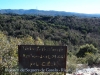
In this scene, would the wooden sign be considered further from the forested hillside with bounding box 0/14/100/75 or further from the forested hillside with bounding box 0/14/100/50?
the forested hillside with bounding box 0/14/100/50

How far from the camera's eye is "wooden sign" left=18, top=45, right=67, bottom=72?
567 cm

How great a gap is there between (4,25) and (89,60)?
77.2 ft

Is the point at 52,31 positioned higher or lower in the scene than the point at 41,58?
lower

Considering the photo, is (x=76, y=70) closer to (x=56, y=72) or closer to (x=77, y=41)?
(x=56, y=72)

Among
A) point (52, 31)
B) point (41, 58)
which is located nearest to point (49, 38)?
point (52, 31)

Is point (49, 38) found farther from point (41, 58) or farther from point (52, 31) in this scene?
point (41, 58)

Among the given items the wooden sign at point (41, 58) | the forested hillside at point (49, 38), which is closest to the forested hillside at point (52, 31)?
the forested hillside at point (49, 38)

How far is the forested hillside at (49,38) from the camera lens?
6.24 meters

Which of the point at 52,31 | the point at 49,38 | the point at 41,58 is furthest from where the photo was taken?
the point at 52,31

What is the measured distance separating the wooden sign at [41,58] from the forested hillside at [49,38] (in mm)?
360

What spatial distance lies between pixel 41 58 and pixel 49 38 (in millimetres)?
25375

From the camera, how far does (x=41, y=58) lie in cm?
571

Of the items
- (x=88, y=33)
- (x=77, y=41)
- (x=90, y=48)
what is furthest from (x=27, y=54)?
(x=88, y=33)

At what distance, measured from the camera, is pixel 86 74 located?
7465 mm
